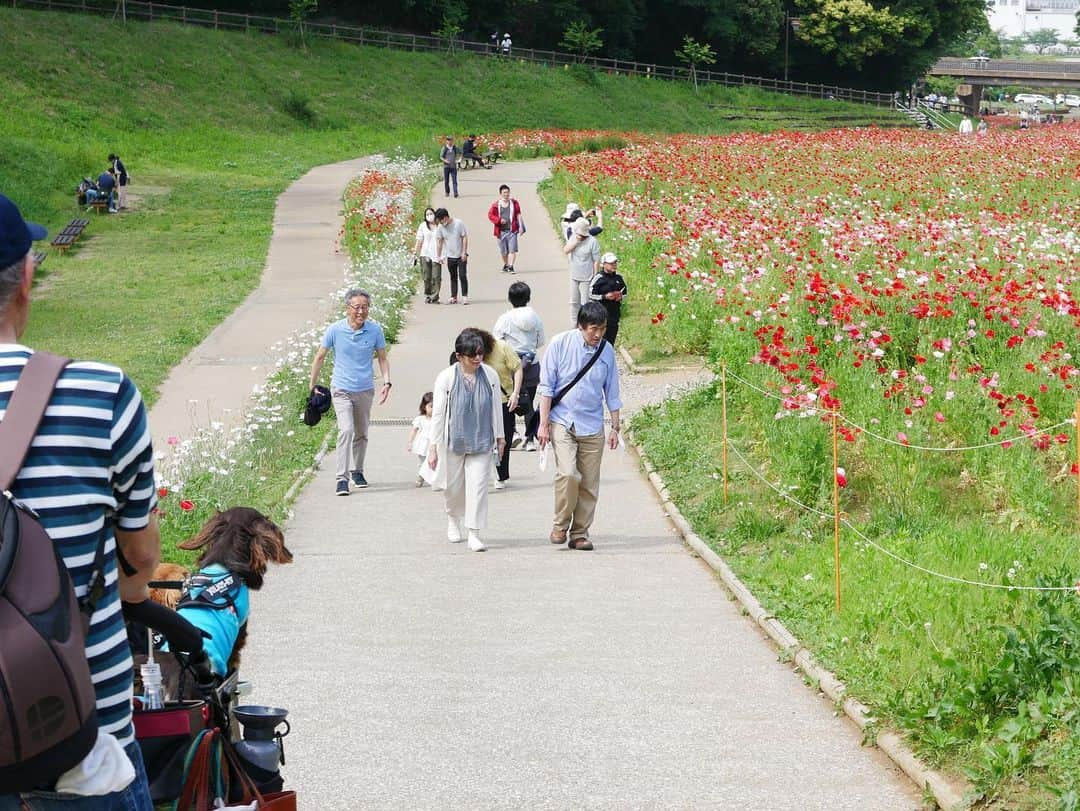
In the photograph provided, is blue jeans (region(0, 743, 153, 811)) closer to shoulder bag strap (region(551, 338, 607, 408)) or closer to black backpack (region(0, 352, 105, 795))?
black backpack (region(0, 352, 105, 795))

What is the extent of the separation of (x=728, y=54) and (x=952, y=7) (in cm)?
1330

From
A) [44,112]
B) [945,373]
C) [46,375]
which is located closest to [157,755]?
[46,375]

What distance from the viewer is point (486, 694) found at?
7598 millimetres

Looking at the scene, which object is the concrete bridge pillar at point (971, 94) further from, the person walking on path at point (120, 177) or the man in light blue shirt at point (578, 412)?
the man in light blue shirt at point (578, 412)

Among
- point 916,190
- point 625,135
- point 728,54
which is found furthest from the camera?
point 728,54

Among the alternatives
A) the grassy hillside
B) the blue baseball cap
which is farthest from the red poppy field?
the grassy hillside

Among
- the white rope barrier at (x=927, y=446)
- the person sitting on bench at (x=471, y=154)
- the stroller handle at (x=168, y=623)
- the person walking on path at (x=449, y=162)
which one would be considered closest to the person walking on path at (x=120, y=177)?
the person walking on path at (x=449, y=162)

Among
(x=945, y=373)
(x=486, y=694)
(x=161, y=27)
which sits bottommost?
(x=486, y=694)

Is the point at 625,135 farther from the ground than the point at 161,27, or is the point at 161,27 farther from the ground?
the point at 161,27

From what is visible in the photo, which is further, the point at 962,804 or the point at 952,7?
the point at 952,7

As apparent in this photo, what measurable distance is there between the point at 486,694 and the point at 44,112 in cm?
4292

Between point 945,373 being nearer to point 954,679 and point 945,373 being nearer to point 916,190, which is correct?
point 954,679

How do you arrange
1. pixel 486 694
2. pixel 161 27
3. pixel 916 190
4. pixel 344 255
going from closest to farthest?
pixel 486 694 → pixel 916 190 → pixel 344 255 → pixel 161 27

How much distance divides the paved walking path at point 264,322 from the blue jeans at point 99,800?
11934 mm
